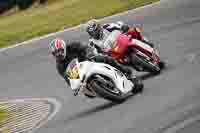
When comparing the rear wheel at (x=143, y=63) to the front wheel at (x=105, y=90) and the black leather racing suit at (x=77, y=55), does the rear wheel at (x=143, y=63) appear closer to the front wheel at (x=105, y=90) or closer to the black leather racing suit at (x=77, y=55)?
the black leather racing suit at (x=77, y=55)

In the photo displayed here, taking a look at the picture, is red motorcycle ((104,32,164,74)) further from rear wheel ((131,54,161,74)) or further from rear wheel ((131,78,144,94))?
rear wheel ((131,78,144,94))

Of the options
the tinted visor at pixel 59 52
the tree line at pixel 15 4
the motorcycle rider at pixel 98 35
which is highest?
the tinted visor at pixel 59 52

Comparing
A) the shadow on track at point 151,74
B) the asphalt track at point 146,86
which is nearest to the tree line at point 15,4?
the asphalt track at point 146,86

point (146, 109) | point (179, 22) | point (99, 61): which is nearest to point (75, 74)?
point (99, 61)

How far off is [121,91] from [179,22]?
9.39 metres

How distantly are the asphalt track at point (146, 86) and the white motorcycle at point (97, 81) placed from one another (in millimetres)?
283

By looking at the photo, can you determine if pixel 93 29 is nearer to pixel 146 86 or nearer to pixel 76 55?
pixel 76 55

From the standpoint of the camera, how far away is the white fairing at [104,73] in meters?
14.9

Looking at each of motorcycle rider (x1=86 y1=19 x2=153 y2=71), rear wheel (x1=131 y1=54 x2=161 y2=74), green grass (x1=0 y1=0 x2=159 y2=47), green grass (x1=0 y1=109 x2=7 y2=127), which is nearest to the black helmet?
motorcycle rider (x1=86 y1=19 x2=153 y2=71)

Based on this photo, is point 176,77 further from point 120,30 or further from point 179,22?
point 179,22

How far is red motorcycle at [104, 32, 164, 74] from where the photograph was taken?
16.6 metres

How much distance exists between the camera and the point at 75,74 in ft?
49.4

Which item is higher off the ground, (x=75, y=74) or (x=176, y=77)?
(x=75, y=74)

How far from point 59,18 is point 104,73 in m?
16.5
